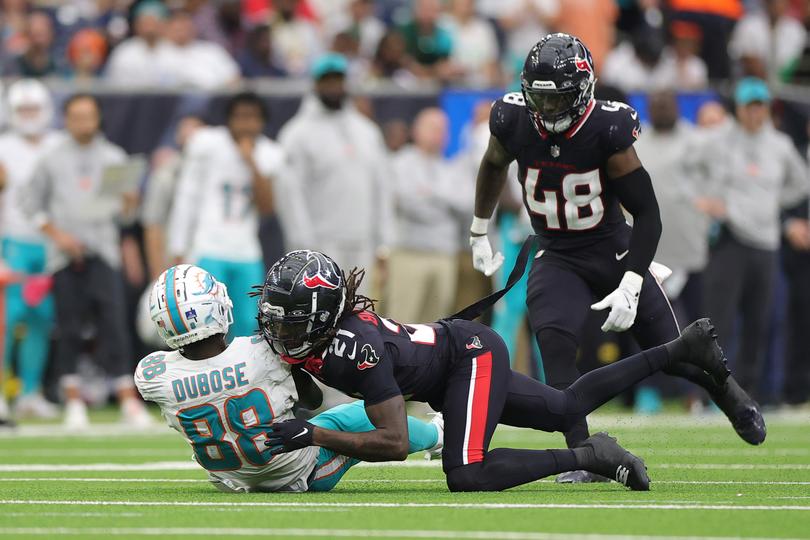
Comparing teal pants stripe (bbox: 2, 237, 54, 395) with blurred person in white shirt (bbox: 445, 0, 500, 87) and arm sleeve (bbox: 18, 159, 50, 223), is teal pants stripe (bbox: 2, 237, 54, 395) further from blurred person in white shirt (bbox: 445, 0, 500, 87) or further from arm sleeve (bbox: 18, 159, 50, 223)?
blurred person in white shirt (bbox: 445, 0, 500, 87)

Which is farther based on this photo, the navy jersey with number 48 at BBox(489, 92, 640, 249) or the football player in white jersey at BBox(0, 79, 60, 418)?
the football player in white jersey at BBox(0, 79, 60, 418)

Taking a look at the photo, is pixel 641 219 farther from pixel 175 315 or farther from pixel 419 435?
pixel 175 315

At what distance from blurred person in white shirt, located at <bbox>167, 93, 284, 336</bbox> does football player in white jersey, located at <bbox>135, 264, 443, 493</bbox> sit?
469cm

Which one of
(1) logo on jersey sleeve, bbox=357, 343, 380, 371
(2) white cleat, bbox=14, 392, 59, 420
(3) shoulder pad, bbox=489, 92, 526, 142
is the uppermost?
(3) shoulder pad, bbox=489, 92, 526, 142

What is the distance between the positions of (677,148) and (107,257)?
172 inches

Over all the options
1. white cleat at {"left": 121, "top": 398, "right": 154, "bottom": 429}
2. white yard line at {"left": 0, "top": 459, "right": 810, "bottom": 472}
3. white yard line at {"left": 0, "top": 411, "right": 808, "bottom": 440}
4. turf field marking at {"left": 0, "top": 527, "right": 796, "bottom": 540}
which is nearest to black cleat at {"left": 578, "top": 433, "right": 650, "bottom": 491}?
turf field marking at {"left": 0, "top": 527, "right": 796, "bottom": 540}

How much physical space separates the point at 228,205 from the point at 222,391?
524 centimetres

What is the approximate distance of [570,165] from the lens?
694 cm

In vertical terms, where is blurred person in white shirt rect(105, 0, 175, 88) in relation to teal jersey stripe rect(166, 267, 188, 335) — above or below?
above

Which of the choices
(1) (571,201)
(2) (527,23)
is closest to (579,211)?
(1) (571,201)

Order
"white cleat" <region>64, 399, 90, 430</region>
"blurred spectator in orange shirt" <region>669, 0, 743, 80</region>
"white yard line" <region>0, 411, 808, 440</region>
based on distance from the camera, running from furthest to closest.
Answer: "blurred spectator in orange shirt" <region>669, 0, 743, 80</region>
"white cleat" <region>64, 399, 90, 430</region>
"white yard line" <region>0, 411, 808, 440</region>

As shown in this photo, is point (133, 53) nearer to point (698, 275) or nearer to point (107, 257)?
point (107, 257)

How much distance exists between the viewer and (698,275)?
12.5 metres

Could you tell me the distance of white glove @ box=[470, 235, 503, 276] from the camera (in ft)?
24.8
